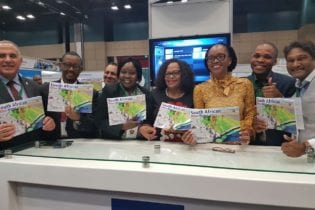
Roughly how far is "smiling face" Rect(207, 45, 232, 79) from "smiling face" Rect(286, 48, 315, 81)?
0.39 metres

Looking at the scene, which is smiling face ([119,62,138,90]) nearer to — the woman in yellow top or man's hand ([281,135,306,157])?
the woman in yellow top

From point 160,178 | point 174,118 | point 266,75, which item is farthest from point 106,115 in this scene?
point 266,75

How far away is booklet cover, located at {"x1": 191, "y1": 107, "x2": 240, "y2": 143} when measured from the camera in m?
1.19

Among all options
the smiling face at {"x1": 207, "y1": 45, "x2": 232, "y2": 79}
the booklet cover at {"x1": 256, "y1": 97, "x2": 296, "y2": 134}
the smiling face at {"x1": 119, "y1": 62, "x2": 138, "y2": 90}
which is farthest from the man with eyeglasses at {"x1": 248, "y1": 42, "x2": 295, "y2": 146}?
the smiling face at {"x1": 119, "y1": 62, "x2": 138, "y2": 90}

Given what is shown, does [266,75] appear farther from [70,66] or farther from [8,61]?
[8,61]

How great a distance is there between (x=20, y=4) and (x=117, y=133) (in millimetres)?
6326

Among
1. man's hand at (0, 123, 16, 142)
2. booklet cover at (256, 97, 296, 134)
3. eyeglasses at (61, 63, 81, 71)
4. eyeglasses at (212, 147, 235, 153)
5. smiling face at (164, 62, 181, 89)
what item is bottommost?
eyeglasses at (212, 147, 235, 153)

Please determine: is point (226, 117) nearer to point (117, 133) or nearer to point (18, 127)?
point (117, 133)

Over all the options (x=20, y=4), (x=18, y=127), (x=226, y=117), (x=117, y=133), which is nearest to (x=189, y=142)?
(x=226, y=117)

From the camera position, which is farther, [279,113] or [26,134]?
[26,134]

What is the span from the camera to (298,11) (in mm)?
7348

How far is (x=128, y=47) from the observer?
8.28 meters

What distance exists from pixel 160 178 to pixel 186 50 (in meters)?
2.71

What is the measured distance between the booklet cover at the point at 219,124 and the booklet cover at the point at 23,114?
0.61 m
